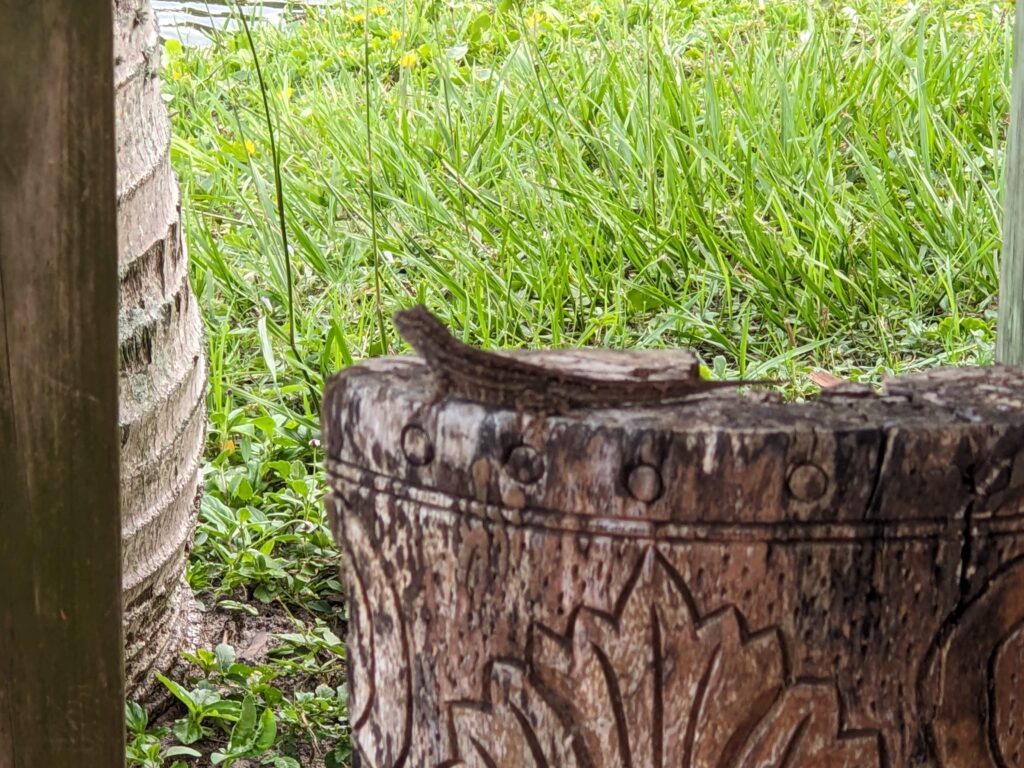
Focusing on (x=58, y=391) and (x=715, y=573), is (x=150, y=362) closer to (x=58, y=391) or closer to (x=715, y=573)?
(x=58, y=391)

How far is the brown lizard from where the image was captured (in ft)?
3.51

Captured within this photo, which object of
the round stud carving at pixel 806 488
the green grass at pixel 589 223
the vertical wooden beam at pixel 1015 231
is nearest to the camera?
the round stud carving at pixel 806 488

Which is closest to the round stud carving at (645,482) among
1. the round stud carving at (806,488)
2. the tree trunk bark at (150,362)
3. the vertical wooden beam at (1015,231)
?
the round stud carving at (806,488)

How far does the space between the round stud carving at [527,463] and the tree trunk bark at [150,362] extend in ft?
3.86

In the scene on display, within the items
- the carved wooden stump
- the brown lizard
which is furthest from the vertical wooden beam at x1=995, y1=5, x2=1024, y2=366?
the brown lizard

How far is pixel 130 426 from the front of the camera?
6.78ft

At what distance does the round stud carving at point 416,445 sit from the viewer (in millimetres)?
1082

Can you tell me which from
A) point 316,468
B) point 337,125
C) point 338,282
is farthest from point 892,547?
point 337,125

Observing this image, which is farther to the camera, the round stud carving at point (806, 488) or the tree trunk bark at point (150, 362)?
the tree trunk bark at point (150, 362)

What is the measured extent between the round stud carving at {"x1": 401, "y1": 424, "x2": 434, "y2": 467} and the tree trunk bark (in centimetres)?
109

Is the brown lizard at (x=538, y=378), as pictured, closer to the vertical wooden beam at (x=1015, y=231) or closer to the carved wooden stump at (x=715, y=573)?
the carved wooden stump at (x=715, y=573)

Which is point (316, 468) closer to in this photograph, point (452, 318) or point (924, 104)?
point (452, 318)

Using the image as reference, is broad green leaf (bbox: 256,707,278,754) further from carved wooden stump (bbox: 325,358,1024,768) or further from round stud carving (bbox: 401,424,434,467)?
round stud carving (bbox: 401,424,434,467)

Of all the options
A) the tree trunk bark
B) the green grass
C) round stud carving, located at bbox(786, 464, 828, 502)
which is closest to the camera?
round stud carving, located at bbox(786, 464, 828, 502)
